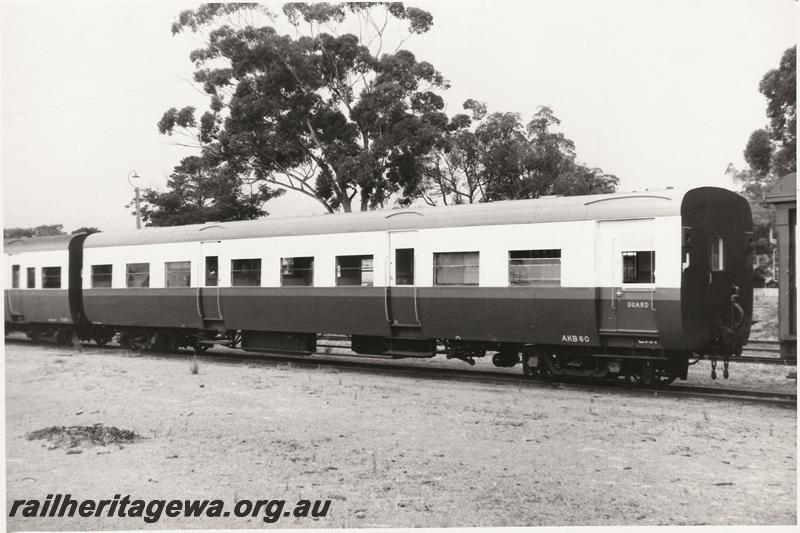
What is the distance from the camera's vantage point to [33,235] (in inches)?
851

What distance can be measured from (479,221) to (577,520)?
7.05m

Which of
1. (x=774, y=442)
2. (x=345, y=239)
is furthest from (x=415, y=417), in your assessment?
(x=345, y=239)

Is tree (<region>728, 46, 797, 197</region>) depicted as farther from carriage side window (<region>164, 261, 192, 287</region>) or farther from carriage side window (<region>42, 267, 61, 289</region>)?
carriage side window (<region>42, 267, 61, 289</region>)

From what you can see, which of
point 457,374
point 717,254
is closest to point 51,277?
point 457,374

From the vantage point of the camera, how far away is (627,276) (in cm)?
1144

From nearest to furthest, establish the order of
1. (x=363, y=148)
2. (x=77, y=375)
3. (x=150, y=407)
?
(x=150, y=407) → (x=77, y=375) → (x=363, y=148)

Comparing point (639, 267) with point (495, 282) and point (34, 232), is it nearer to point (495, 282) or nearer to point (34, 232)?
point (495, 282)

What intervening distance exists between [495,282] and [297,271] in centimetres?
470

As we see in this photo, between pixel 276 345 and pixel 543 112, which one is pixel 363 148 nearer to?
pixel 543 112

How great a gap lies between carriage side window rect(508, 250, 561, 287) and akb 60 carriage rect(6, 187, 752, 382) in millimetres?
24

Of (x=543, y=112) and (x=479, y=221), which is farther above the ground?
(x=543, y=112)

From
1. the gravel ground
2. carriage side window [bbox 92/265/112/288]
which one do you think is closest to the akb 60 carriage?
the gravel ground

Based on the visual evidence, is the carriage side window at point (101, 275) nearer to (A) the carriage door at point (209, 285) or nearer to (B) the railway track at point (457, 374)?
(B) the railway track at point (457, 374)

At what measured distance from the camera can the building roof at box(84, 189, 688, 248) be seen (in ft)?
37.5
